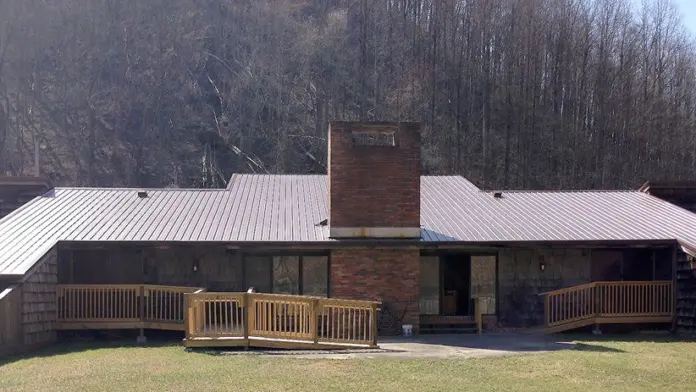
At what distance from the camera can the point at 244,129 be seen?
141 ft

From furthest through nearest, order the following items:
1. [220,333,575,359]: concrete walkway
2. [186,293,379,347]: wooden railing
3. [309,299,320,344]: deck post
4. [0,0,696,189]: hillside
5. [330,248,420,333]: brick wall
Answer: [0,0,696,189]: hillside → [330,248,420,333]: brick wall → [309,299,320,344]: deck post → [186,293,379,347]: wooden railing → [220,333,575,359]: concrete walkway

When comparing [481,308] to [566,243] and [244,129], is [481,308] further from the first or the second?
[244,129]

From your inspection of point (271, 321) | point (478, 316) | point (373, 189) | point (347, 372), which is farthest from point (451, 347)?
point (373, 189)

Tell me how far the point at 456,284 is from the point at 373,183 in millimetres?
3593

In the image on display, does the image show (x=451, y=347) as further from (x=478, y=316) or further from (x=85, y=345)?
(x=85, y=345)

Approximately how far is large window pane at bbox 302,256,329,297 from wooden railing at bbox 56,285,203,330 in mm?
2739

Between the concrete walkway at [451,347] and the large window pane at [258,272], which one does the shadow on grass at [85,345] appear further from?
the concrete walkway at [451,347]

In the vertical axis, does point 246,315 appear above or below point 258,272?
below

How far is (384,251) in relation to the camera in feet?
56.4

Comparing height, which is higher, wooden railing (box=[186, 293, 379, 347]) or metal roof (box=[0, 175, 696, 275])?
metal roof (box=[0, 175, 696, 275])

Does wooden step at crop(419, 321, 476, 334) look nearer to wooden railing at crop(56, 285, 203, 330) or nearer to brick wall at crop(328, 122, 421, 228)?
brick wall at crop(328, 122, 421, 228)

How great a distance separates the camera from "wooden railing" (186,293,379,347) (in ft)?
46.7

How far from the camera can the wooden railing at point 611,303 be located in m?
17.5

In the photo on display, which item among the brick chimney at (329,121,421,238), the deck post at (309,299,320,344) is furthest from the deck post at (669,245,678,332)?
the deck post at (309,299,320,344)
